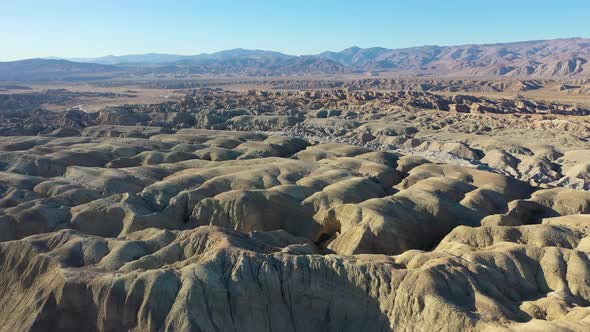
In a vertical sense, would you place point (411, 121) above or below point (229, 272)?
below

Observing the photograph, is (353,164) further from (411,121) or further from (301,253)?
(411,121)

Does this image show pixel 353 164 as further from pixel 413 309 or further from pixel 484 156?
pixel 413 309

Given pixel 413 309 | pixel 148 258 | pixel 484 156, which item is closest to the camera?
pixel 413 309

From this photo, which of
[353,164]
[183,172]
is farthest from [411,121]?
[183,172]

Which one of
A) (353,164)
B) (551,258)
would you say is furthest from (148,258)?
(353,164)

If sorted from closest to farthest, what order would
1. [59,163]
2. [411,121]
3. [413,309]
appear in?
[413,309], [59,163], [411,121]

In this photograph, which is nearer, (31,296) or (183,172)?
(31,296)
